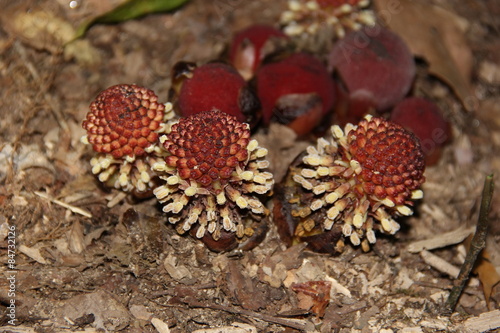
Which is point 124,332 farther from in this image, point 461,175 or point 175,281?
point 461,175

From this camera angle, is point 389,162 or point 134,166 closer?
point 389,162

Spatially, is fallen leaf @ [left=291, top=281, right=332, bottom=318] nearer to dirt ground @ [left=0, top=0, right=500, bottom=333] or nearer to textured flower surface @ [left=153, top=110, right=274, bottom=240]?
dirt ground @ [left=0, top=0, right=500, bottom=333]

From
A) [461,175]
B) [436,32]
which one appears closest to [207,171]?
[461,175]

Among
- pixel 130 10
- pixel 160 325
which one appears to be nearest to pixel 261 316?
pixel 160 325

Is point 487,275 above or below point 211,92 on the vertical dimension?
below

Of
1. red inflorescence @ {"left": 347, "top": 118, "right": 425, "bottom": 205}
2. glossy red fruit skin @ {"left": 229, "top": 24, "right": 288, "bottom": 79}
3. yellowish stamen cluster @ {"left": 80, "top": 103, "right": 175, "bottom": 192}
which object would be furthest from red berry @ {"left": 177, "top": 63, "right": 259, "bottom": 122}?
red inflorescence @ {"left": 347, "top": 118, "right": 425, "bottom": 205}

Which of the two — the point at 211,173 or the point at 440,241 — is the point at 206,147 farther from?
the point at 440,241
